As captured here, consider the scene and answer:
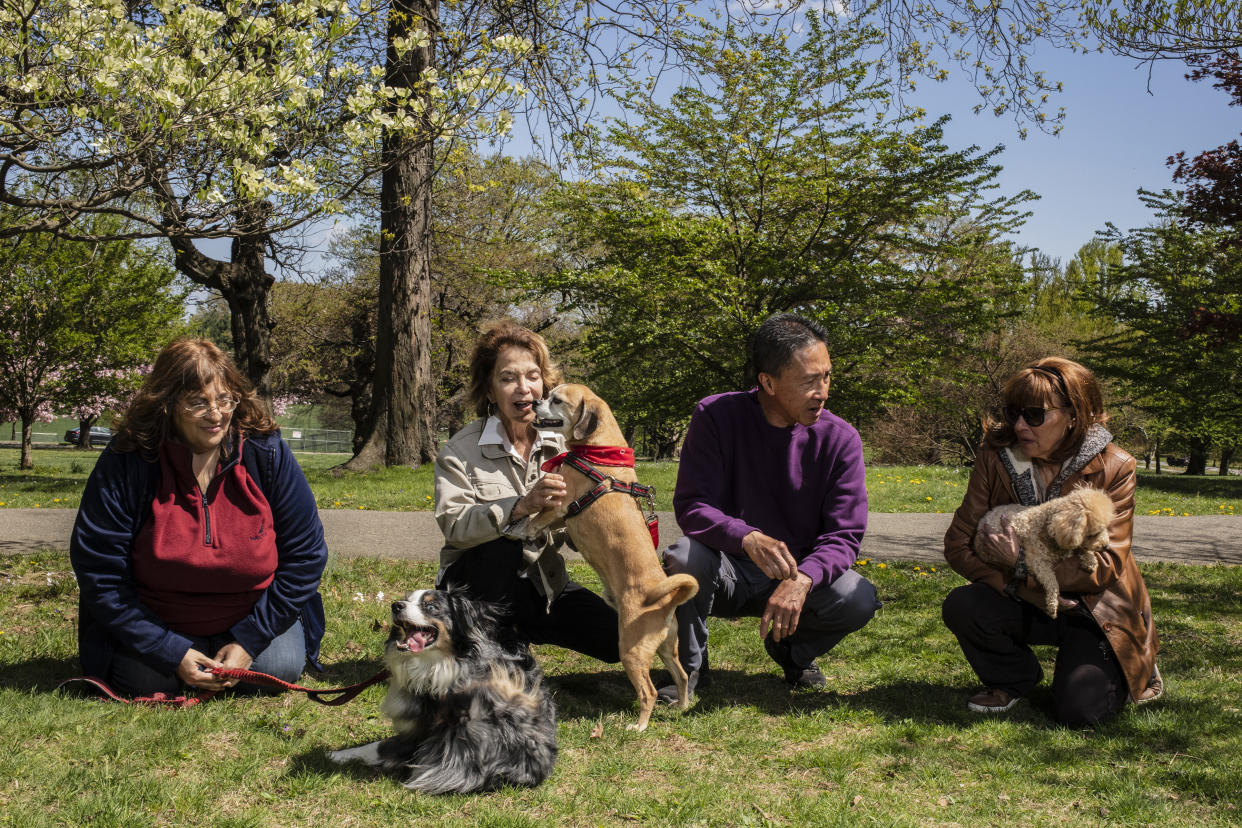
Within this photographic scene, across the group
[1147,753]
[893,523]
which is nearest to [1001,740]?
[1147,753]

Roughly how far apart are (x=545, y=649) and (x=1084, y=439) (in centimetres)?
289

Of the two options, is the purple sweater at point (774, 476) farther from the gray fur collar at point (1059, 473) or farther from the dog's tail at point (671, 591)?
the gray fur collar at point (1059, 473)

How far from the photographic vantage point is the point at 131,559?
3.64m

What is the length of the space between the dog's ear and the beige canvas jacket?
20 cm

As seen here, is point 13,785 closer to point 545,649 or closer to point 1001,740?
point 545,649

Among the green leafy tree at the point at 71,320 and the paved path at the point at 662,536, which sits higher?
the green leafy tree at the point at 71,320

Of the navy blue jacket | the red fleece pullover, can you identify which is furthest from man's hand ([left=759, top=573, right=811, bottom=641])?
the red fleece pullover

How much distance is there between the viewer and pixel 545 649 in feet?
15.6

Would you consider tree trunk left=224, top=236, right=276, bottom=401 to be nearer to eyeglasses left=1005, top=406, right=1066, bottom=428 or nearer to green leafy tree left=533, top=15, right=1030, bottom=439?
green leafy tree left=533, top=15, right=1030, bottom=439

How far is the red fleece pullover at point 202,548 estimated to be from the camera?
11.8 ft

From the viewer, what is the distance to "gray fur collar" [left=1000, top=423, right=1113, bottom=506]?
3.74 meters

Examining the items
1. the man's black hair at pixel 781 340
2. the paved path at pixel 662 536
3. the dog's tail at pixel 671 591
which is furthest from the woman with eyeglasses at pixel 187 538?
the paved path at pixel 662 536

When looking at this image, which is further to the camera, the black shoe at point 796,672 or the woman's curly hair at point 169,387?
the black shoe at point 796,672

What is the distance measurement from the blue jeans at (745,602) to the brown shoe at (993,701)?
588 millimetres
